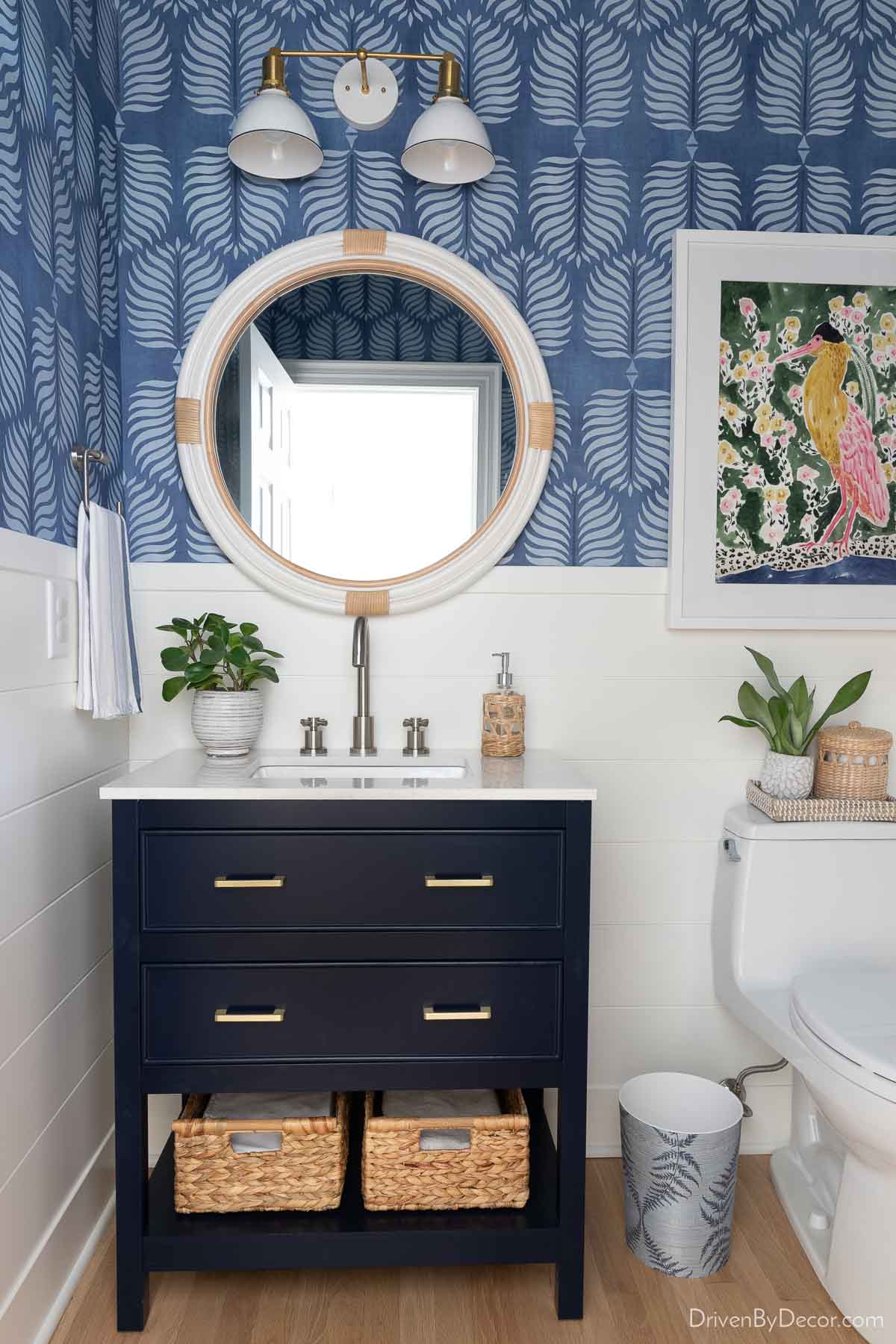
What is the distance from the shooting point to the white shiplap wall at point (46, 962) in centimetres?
137

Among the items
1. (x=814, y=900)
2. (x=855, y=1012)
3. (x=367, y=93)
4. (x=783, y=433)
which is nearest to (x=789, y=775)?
(x=814, y=900)

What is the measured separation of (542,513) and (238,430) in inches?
25.7

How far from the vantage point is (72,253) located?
1.61 m

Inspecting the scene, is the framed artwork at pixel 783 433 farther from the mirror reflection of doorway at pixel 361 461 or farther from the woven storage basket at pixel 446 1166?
the woven storage basket at pixel 446 1166

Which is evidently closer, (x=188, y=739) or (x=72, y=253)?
(x=72, y=253)

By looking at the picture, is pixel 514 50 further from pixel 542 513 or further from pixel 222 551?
pixel 222 551

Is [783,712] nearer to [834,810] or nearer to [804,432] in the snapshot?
[834,810]

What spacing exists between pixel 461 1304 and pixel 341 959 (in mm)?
650

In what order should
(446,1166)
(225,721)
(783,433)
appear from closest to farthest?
(446,1166)
(225,721)
(783,433)

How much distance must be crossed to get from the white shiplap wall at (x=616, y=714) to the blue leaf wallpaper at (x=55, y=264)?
0.42 meters

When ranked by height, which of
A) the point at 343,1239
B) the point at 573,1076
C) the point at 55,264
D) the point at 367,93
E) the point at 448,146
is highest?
the point at 367,93

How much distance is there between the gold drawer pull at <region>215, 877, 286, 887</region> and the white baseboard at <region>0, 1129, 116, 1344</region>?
2.12 feet

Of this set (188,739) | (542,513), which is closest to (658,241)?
(542,513)

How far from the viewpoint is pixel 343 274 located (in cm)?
190
